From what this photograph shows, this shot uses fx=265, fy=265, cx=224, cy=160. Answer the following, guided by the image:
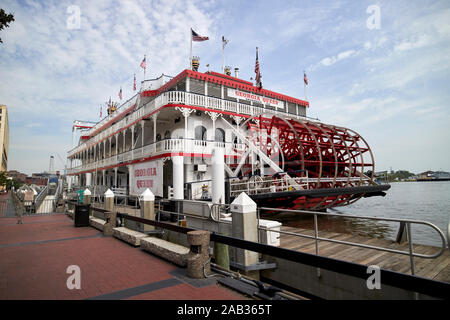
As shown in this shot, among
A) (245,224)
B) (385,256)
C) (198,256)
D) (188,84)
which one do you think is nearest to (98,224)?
(245,224)

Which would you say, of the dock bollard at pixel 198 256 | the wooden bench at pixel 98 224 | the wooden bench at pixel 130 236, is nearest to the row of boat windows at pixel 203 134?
the wooden bench at pixel 98 224

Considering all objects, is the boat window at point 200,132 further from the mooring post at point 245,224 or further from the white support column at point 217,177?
the mooring post at point 245,224

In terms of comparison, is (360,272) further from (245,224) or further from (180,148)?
(180,148)

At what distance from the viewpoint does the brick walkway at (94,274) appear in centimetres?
351

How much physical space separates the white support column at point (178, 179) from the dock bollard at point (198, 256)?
269 inches

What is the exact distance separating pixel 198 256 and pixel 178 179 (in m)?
7.35

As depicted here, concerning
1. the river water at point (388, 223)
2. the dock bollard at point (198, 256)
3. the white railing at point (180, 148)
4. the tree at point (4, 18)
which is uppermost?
the tree at point (4, 18)

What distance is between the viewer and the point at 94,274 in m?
4.31

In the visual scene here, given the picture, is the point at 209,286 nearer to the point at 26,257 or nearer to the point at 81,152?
the point at 26,257

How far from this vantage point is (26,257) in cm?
548

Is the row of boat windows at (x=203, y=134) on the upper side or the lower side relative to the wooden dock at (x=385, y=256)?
upper

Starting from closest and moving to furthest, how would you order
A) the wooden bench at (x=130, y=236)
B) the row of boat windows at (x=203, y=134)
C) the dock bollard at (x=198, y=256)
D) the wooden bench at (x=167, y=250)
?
the dock bollard at (x=198, y=256) < the wooden bench at (x=167, y=250) < the wooden bench at (x=130, y=236) < the row of boat windows at (x=203, y=134)

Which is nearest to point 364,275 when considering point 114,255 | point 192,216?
point 114,255

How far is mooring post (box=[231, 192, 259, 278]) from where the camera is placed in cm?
529
